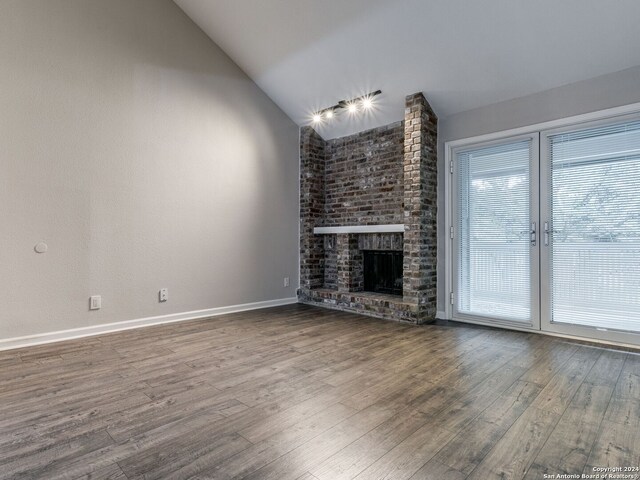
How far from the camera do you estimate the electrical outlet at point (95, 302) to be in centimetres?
337

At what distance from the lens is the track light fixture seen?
4.36 meters

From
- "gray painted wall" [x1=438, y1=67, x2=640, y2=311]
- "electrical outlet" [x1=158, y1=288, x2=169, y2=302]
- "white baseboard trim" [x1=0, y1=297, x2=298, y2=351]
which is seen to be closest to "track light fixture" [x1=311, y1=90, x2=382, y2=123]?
"gray painted wall" [x1=438, y1=67, x2=640, y2=311]

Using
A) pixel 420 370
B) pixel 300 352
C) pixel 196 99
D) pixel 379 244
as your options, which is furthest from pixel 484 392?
pixel 196 99

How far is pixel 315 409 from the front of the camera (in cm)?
189

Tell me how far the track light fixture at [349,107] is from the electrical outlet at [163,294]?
3.05 m

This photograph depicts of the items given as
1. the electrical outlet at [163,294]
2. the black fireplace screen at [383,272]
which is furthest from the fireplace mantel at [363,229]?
the electrical outlet at [163,294]

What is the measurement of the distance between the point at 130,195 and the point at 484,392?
141 inches

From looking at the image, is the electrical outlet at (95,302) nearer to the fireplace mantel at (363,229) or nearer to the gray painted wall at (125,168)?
the gray painted wall at (125,168)

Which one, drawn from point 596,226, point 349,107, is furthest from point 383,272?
point 596,226

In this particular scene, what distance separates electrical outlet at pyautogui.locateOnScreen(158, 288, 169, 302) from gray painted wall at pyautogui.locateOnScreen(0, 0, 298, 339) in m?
0.05

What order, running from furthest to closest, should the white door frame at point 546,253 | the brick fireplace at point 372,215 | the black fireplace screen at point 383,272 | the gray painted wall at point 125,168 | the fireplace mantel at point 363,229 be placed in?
the black fireplace screen at point 383,272 → the fireplace mantel at point 363,229 → the brick fireplace at point 372,215 → the white door frame at point 546,253 → the gray painted wall at point 125,168

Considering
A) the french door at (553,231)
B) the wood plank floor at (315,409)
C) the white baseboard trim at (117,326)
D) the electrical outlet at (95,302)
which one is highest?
the french door at (553,231)

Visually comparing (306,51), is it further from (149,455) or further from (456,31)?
(149,455)

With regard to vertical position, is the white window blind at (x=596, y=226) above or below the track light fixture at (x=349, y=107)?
below
